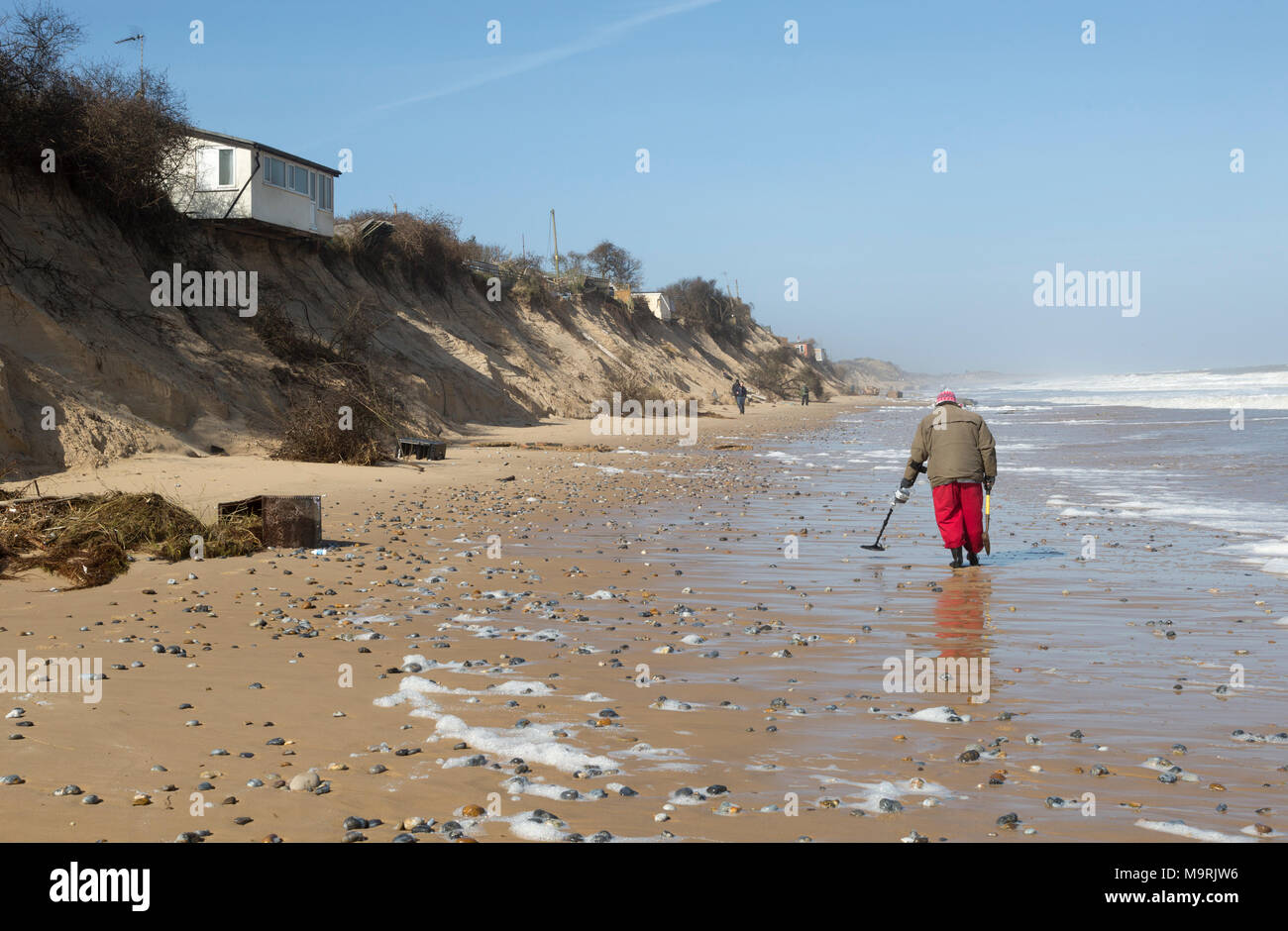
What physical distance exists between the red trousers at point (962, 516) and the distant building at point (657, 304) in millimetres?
61033

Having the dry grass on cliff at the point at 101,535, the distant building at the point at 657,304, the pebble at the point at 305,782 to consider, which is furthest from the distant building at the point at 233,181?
the distant building at the point at 657,304

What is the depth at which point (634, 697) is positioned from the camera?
5.48 metres

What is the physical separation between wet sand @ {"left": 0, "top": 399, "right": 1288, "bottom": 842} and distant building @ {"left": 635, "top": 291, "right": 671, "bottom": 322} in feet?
200

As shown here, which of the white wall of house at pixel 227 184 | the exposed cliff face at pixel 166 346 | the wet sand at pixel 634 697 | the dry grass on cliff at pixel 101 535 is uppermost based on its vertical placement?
the white wall of house at pixel 227 184

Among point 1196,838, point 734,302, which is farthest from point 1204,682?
point 734,302

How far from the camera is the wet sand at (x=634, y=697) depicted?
390 centimetres

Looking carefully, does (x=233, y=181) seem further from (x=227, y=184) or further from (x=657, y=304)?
(x=657, y=304)

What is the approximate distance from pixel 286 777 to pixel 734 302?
87.4 meters

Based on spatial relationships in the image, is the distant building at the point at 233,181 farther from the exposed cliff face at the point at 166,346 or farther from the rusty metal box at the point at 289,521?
the rusty metal box at the point at 289,521

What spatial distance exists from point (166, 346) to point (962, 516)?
52.1 ft

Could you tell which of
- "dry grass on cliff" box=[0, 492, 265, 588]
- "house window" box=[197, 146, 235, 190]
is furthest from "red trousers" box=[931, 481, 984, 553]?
"house window" box=[197, 146, 235, 190]

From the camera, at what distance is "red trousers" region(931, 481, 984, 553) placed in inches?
384
